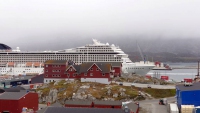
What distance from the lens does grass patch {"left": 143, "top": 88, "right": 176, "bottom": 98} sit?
40222 mm

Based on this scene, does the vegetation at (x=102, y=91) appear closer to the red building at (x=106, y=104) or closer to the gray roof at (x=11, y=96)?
the red building at (x=106, y=104)

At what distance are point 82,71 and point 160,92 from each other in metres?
13.9

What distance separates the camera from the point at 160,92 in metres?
41.2

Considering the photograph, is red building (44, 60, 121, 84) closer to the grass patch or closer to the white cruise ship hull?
the grass patch

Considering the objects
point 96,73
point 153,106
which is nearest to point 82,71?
point 96,73

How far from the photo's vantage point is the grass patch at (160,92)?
40.2 m

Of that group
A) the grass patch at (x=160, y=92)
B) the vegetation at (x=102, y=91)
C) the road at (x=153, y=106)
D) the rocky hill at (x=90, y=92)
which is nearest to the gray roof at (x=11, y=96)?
the rocky hill at (x=90, y=92)

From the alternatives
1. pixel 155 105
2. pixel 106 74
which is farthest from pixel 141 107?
pixel 106 74

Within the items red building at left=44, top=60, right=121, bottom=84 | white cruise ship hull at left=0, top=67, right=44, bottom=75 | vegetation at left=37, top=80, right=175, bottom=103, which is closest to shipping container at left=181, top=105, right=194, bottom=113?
vegetation at left=37, top=80, right=175, bottom=103

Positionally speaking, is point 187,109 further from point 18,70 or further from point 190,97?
point 18,70

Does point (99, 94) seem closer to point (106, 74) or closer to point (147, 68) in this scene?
point (106, 74)

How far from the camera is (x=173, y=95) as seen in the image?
1608 inches

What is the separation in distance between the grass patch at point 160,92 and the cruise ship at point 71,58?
21783 millimetres

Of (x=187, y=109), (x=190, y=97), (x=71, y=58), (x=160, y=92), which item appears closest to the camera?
(x=187, y=109)
